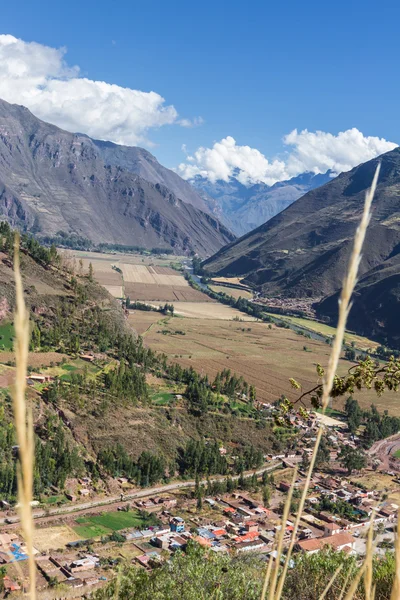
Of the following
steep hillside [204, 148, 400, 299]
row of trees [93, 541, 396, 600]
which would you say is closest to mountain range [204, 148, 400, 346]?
steep hillside [204, 148, 400, 299]

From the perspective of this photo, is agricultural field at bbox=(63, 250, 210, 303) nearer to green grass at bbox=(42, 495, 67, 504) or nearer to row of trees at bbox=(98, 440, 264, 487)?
row of trees at bbox=(98, 440, 264, 487)

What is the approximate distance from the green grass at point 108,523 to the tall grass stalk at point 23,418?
111ft

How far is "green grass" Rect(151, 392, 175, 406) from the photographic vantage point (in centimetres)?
5131

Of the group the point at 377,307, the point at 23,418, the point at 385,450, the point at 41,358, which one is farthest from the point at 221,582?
the point at 377,307

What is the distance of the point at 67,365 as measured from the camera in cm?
5078

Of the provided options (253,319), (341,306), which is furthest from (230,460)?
(253,319)

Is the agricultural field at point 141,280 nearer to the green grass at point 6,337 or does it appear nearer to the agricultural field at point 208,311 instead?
the agricultural field at point 208,311

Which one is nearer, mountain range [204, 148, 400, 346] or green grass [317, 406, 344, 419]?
green grass [317, 406, 344, 419]

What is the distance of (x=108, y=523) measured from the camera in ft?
Result: 113

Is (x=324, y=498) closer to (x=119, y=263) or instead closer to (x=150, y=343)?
(x=150, y=343)

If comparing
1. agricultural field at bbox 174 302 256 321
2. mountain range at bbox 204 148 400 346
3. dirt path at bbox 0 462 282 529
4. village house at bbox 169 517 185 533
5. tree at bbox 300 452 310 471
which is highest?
mountain range at bbox 204 148 400 346

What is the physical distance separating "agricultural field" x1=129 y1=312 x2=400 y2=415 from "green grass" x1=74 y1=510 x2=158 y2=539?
2768 cm

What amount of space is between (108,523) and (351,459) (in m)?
21.9

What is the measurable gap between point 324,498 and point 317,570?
77.0ft
